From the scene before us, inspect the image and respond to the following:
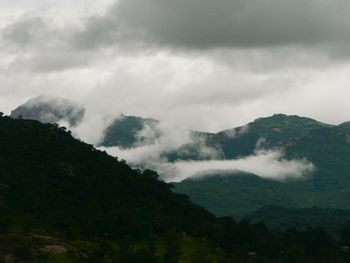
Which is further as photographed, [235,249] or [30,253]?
[235,249]

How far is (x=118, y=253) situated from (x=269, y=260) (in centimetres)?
4979

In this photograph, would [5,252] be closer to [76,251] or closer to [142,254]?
[76,251]

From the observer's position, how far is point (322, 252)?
625 ft

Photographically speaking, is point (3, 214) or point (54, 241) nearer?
point (54, 241)

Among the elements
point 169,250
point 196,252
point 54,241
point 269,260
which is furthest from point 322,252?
point 54,241

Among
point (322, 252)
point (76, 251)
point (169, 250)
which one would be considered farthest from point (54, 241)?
point (322, 252)

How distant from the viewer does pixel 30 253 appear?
148 meters

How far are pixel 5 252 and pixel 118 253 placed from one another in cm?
2681

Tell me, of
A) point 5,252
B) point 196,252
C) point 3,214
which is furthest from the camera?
point 3,214

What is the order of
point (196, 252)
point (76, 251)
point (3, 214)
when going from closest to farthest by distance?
point (76, 251), point (196, 252), point (3, 214)

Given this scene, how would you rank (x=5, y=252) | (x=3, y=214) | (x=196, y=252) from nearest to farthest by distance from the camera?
1. (x=5, y=252)
2. (x=196, y=252)
3. (x=3, y=214)

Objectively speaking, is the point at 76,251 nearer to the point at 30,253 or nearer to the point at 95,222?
the point at 30,253

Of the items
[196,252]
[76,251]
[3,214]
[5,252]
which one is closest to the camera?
[5,252]

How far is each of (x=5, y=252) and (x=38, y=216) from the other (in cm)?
5189
